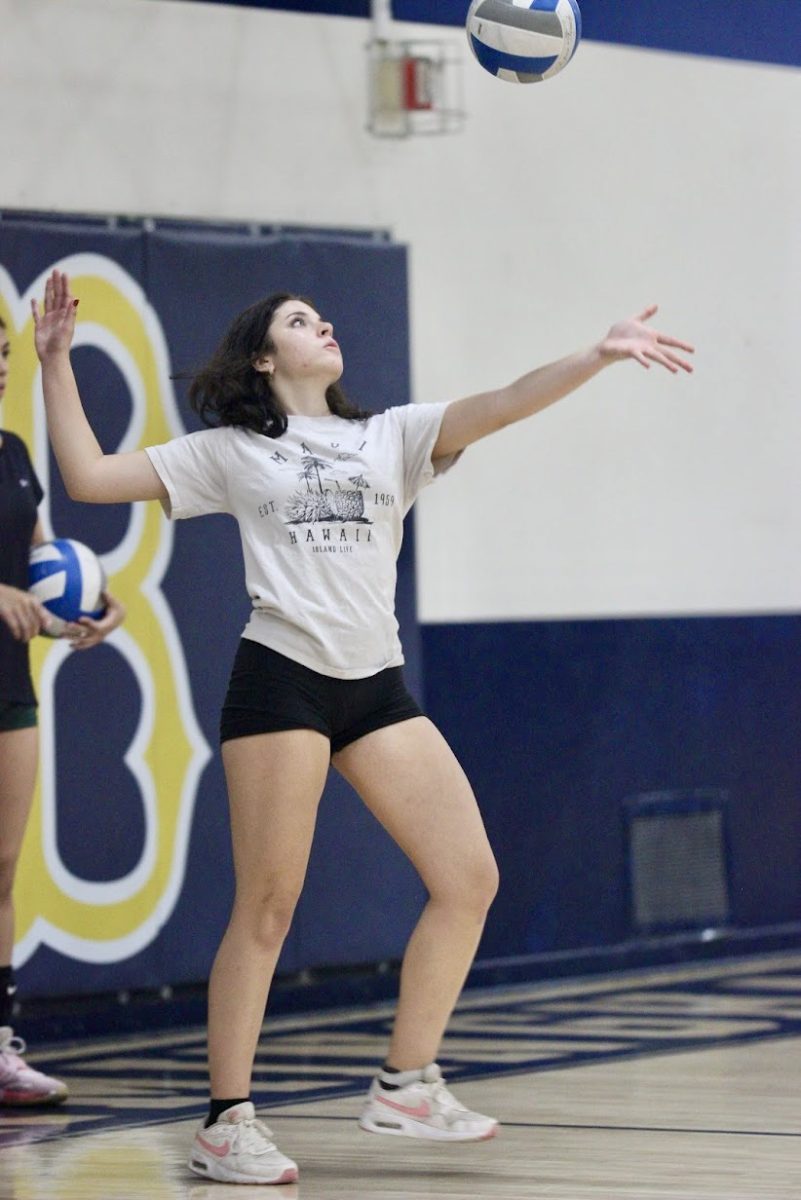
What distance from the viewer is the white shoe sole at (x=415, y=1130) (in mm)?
4336

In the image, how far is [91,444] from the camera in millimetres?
4344

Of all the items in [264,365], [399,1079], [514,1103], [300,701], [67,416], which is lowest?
[514,1103]

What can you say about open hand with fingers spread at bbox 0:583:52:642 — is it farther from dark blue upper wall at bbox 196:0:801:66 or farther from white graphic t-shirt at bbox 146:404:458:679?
dark blue upper wall at bbox 196:0:801:66

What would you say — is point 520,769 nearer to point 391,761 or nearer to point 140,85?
point 140,85

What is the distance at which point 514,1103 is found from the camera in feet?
17.3

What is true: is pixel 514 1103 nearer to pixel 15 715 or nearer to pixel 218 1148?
pixel 218 1148

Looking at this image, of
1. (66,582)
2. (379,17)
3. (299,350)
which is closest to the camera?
(299,350)

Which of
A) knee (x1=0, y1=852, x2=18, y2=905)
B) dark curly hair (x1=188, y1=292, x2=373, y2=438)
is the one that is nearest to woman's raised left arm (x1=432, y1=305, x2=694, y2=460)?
dark curly hair (x1=188, y1=292, x2=373, y2=438)

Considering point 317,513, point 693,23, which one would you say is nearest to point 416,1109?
point 317,513

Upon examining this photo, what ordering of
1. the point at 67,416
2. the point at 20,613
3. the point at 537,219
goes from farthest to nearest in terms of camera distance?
1. the point at 537,219
2. the point at 20,613
3. the point at 67,416

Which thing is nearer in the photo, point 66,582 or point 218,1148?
point 218,1148

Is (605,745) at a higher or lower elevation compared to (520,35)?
lower

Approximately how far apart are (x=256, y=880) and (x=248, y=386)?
1.06 m

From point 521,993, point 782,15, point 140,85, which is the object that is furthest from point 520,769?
point 782,15
